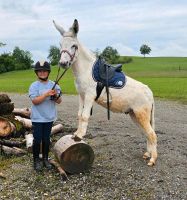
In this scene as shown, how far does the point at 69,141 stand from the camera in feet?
24.3

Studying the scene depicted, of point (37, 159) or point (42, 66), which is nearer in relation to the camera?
point (42, 66)

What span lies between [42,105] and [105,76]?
1.32 m

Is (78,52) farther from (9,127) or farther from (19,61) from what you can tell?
(19,61)

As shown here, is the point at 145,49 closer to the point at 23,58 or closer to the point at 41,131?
the point at 23,58

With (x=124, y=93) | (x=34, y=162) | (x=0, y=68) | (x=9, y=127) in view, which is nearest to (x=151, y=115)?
(x=124, y=93)

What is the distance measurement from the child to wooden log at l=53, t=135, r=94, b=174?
1.30ft

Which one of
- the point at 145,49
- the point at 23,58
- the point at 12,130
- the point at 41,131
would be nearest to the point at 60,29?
the point at 41,131

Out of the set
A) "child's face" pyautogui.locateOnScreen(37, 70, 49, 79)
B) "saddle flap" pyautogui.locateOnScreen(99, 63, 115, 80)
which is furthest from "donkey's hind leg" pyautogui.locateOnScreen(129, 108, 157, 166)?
"child's face" pyautogui.locateOnScreen(37, 70, 49, 79)

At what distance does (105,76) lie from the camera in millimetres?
7898

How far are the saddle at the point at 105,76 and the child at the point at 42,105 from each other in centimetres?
80

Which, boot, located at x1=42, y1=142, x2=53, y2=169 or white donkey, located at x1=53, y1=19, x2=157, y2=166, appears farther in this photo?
boot, located at x1=42, y1=142, x2=53, y2=169

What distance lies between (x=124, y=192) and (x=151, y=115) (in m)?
2.23

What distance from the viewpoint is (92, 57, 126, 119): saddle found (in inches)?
309

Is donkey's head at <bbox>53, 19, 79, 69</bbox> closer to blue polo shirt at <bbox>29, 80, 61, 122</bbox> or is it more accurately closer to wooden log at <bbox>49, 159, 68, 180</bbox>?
blue polo shirt at <bbox>29, 80, 61, 122</bbox>
